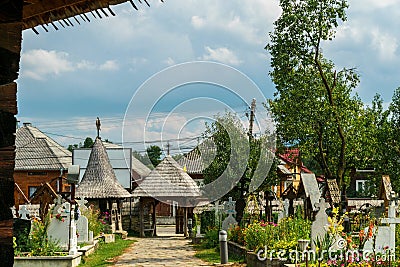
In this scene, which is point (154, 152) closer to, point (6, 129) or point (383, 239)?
point (383, 239)

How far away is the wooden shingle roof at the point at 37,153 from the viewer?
1705 inches

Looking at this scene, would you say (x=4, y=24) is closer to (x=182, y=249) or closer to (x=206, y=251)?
(x=206, y=251)

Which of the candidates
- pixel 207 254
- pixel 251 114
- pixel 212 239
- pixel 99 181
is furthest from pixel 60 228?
pixel 99 181

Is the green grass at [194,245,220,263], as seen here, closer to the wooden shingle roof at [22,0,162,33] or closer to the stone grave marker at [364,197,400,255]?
the stone grave marker at [364,197,400,255]

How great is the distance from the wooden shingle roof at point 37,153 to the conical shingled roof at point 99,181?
11794 mm

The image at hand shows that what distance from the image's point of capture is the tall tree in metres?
23.3

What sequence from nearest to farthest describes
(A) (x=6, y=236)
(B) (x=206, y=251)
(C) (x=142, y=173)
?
(A) (x=6, y=236), (B) (x=206, y=251), (C) (x=142, y=173)

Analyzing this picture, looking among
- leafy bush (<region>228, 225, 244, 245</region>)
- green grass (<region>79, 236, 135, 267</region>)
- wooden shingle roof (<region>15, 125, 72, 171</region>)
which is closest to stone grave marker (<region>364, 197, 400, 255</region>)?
leafy bush (<region>228, 225, 244, 245</region>)

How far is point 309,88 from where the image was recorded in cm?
2397

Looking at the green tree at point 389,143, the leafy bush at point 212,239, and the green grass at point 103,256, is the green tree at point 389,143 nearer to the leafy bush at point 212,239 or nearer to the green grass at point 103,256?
the leafy bush at point 212,239

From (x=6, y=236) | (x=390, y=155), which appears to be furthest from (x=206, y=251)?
(x=6, y=236)

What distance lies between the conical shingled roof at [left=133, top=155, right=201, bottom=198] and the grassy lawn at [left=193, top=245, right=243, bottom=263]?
308 inches

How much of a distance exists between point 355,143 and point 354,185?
1295 inches

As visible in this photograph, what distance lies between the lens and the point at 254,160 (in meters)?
26.5
